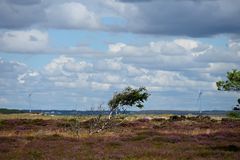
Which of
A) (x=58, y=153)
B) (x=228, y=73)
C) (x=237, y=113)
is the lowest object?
(x=58, y=153)

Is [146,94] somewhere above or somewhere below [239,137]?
above

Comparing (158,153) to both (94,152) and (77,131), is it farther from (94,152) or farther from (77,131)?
(77,131)

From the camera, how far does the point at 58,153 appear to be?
1139 inches

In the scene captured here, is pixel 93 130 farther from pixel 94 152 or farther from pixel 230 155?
pixel 230 155

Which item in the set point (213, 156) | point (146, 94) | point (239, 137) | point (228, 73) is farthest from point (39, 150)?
point (146, 94)

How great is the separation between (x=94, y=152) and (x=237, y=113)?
448 inches

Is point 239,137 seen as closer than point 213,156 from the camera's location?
No

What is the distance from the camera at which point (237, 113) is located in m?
35.9

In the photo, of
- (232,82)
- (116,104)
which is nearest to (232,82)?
(232,82)

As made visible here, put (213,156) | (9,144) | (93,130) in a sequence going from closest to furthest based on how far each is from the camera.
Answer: (213,156) → (9,144) → (93,130)

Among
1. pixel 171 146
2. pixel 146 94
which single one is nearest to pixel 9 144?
Answer: pixel 171 146

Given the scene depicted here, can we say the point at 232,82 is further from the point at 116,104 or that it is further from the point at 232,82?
the point at 116,104

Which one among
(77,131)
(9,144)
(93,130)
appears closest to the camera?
(9,144)

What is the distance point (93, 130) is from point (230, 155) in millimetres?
21878
